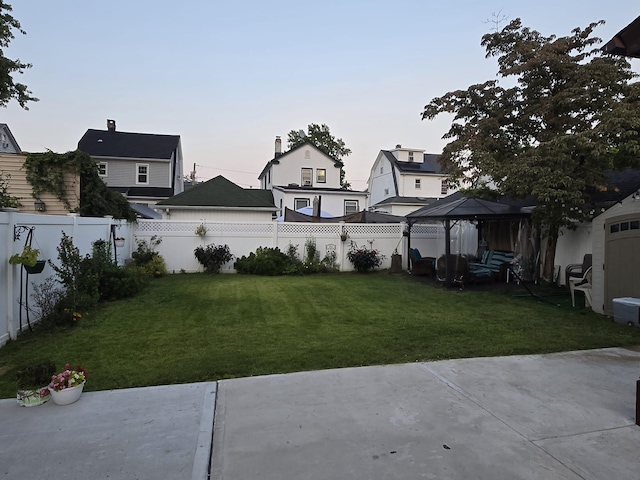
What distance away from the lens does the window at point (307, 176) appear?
26.6 m

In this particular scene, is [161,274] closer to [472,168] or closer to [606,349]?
[472,168]

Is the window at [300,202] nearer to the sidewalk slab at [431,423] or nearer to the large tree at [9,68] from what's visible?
the large tree at [9,68]

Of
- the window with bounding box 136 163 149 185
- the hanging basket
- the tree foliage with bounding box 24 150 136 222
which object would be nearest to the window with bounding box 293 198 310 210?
the window with bounding box 136 163 149 185

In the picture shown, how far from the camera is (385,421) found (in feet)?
9.86

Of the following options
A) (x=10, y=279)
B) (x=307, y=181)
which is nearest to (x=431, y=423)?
(x=10, y=279)

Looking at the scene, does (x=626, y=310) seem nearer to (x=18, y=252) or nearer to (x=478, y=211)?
(x=478, y=211)

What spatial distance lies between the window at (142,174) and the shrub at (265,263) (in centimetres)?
1364

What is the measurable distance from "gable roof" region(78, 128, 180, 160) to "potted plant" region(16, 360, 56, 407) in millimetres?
21860

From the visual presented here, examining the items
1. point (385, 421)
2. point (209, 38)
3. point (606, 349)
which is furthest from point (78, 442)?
point (209, 38)

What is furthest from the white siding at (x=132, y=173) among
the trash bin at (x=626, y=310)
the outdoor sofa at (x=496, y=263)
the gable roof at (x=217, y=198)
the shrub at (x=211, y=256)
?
the trash bin at (x=626, y=310)

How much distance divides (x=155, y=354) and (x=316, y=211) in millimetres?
11320

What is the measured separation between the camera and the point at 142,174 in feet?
76.3

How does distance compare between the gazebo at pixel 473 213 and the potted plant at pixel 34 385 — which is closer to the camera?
the potted plant at pixel 34 385

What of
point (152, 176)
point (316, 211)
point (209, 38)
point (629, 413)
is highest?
point (209, 38)
